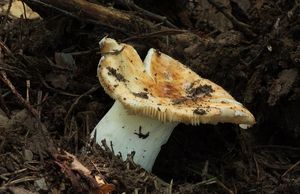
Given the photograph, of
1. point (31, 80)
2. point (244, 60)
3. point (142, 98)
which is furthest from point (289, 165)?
point (31, 80)

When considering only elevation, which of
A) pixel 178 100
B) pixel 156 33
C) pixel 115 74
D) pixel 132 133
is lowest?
pixel 132 133

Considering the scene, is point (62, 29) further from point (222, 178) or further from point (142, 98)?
Answer: point (222, 178)

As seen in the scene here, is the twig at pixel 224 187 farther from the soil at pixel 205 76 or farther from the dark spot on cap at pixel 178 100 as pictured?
the dark spot on cap at pixel 178 100

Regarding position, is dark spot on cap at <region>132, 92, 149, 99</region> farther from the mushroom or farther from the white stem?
the white stem

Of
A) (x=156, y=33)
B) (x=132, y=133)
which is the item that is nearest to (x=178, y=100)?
(x=132, y=133)

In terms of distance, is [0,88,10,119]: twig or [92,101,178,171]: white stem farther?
[0,88,10,119]: twig

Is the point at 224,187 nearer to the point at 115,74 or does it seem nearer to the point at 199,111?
the point at 199,111

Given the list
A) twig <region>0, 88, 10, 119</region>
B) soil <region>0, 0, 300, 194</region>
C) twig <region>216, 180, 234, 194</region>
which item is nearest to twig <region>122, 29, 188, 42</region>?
soil <region>0, 0, 300, 194</region>
